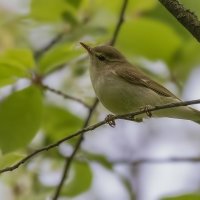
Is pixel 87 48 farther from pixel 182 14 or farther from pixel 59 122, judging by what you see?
Answer: pixel 182 14

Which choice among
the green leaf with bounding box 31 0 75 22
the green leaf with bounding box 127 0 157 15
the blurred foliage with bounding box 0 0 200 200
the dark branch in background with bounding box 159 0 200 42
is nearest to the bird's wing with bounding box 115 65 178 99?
the blurred foliage with bounding box 0 0 200 200

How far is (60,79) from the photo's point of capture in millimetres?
4328

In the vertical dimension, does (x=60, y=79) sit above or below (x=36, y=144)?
above

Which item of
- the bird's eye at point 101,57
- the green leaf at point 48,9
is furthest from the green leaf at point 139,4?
the green leaf at point 48,9

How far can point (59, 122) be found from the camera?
3596mm

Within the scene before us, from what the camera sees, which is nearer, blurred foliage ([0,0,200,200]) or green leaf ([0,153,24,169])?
green leaf ([0,153,24,169])

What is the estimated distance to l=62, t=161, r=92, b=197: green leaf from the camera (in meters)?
3.35

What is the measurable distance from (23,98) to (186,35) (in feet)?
4.57

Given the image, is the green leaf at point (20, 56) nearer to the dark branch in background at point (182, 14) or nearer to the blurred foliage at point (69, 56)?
the blurred foliage at point (69, 56)

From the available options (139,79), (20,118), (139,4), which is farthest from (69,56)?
(139,4)

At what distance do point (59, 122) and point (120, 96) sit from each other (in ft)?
1.41

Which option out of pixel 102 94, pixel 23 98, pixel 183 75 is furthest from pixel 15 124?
pixel 183 75

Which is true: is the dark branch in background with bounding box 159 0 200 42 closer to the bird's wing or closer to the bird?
the bird

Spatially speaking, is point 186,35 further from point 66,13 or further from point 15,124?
point 15,124
